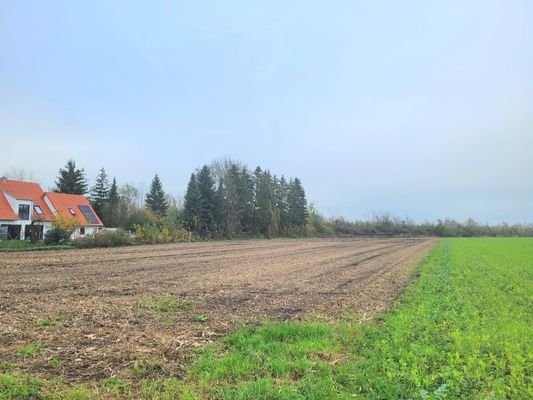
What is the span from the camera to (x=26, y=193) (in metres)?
41.3

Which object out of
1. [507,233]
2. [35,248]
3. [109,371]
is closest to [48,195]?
[35,248]

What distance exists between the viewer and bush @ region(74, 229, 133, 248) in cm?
2978

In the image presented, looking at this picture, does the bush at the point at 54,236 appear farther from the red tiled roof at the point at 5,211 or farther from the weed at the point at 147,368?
the weed at the point at 147,368

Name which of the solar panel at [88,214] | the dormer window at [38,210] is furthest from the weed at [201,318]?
the solar panel at [88,214]

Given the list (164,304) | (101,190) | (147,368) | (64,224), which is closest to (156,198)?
(101,190)

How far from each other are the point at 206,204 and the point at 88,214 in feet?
52.0

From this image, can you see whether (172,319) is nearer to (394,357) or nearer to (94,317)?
(94,317)

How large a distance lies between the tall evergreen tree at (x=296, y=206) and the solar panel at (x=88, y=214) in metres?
36.4

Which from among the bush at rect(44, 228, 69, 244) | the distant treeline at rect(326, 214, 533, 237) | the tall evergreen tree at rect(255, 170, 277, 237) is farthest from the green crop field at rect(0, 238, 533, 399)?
the distant treeline at rect(326, 214, 533, 237)

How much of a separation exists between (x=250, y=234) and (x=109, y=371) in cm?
5827

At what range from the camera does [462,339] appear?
6.05 metres

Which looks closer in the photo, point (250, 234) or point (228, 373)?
point (228, 373)

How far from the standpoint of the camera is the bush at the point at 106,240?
29.8 m

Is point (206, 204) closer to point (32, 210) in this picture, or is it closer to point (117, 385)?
point (32, 210)
